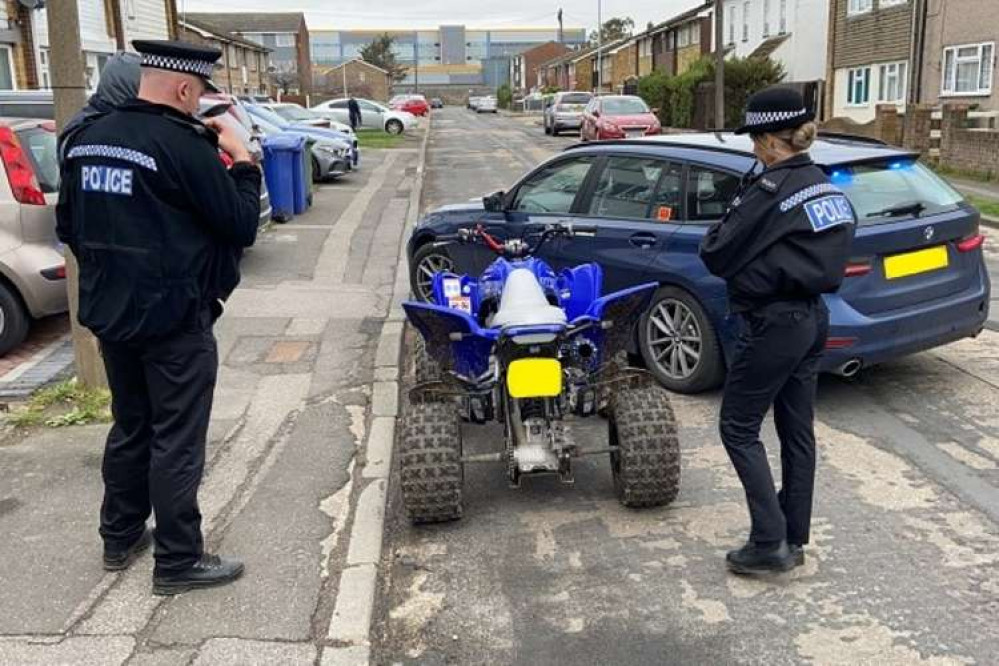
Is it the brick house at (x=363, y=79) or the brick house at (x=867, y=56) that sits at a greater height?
the brick house at (x=363, y=79)

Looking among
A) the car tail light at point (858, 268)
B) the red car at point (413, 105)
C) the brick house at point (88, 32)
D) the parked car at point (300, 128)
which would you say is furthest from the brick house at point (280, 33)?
the car tail light at point (858, 268)

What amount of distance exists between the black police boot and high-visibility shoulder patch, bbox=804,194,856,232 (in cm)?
128

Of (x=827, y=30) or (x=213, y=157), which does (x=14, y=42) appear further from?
(x=827, y=30)

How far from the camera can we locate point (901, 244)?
5551mm

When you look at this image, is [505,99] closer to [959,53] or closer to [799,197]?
[959,53]

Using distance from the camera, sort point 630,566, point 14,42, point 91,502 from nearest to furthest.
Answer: point 630,566
point 91,502
point 14,42

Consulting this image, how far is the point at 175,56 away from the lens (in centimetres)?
341

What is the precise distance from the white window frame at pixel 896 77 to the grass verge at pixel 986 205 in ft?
42.8

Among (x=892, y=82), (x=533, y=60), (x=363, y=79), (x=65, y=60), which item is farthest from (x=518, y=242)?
(x=533, y=60)

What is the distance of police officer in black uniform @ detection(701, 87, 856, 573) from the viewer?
3.55 metres

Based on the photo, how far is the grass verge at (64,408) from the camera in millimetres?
5645

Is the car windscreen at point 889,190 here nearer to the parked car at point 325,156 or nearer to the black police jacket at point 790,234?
the black police jacket at point 790,234

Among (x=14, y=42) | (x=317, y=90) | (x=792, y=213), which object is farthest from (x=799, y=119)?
(x=317, y=90)

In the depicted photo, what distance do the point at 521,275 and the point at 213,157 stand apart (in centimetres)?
183
